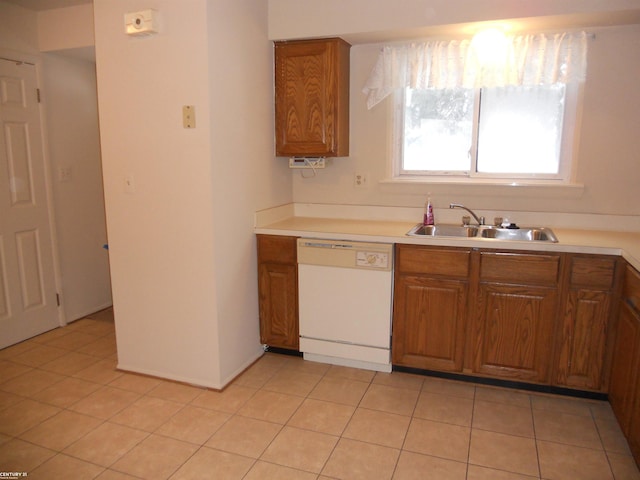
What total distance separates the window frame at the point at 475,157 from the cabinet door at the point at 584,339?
87 cm

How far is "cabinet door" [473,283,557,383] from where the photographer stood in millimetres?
2564

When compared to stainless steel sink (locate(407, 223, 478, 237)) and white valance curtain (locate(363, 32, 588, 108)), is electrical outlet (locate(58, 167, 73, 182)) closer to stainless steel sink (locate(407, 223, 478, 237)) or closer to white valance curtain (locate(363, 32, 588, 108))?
white valance curtain (locate(363, 32, 588, 108))

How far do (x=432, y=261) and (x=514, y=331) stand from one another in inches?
23.0

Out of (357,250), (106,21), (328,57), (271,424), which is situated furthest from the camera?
(328,57)

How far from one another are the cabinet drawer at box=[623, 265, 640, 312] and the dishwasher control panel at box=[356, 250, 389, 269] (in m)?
1.20

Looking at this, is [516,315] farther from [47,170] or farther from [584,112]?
[47,170]

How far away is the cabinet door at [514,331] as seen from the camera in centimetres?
256

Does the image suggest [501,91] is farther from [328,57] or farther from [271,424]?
[271,424]

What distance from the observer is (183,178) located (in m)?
2.62

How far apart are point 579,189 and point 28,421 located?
338 centimetres

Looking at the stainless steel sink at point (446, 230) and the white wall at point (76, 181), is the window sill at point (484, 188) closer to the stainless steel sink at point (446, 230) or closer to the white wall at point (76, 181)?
the stainless steel sink at point (446, 230)

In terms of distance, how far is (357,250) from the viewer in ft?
9.30

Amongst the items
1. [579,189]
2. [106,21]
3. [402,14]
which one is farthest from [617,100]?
[106,21]

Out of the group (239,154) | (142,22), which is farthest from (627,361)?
(142,22)
